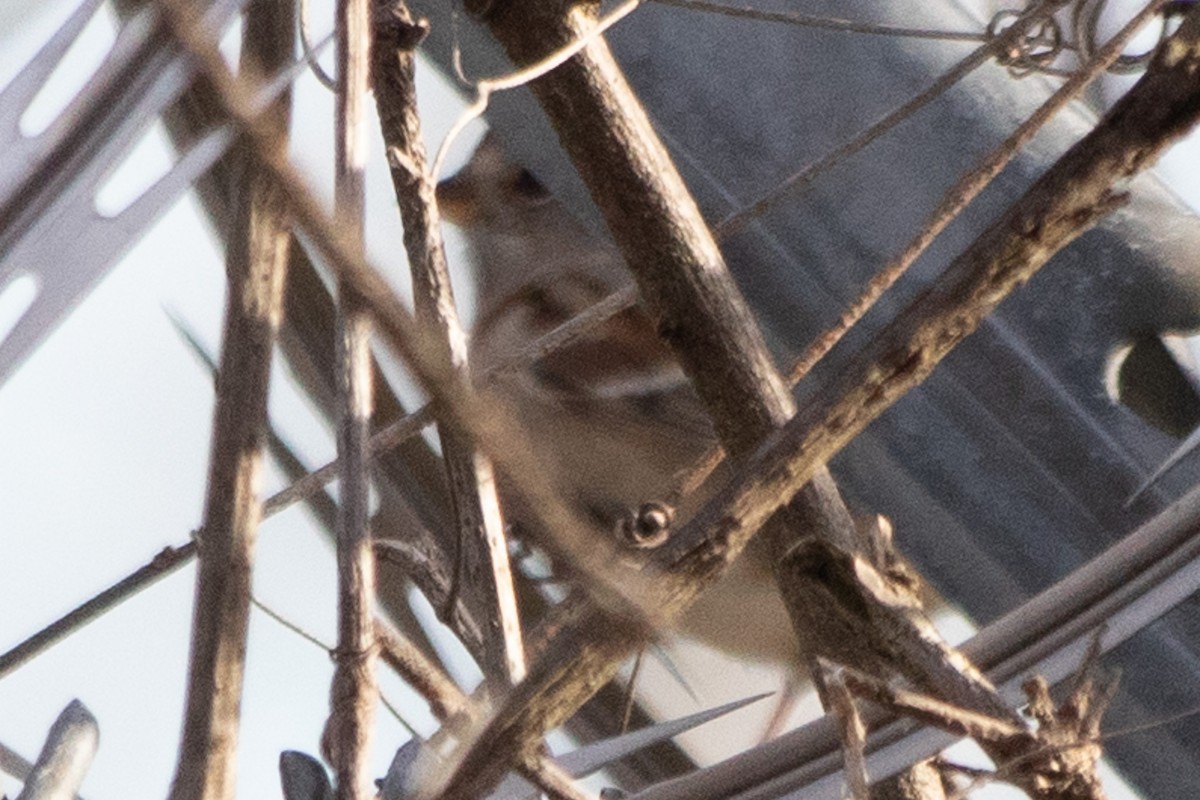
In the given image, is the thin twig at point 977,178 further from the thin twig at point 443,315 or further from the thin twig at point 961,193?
the thin twig at point 443,315

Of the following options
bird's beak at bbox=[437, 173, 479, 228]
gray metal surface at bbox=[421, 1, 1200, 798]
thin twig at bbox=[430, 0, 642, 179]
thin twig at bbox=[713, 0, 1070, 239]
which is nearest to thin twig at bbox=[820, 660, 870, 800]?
thin twig at bbox=[430, 0, 642, 179]

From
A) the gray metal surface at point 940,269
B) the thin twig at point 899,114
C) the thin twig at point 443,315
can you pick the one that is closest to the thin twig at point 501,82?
the thin twig at point 443,315

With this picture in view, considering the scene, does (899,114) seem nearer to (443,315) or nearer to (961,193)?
(961,193)

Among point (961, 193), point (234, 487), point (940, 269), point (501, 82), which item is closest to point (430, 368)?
point (234, 487)

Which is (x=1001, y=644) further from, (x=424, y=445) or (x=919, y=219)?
(x=424, y=445)

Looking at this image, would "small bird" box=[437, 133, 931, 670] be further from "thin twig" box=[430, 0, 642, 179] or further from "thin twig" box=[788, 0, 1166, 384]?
"thin twig" box=[430, 0, 642, 179]

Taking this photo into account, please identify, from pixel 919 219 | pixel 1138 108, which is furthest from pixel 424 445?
pixel 1138 108
